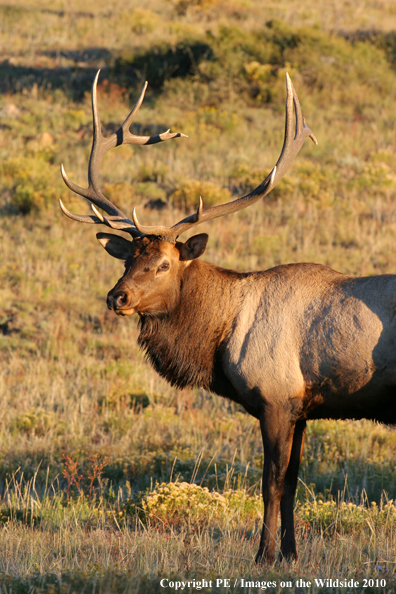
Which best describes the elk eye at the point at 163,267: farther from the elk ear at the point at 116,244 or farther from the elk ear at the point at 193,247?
the elk ear at the point at 116,244

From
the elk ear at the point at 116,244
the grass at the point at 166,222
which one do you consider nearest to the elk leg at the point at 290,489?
the grass at the point at 166,222

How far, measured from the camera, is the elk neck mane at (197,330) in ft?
17.3

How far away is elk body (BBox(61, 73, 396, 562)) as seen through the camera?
15.8 feet

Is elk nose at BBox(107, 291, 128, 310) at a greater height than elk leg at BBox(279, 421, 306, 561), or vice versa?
elk nose at BBox(107, 291, 128, 310)

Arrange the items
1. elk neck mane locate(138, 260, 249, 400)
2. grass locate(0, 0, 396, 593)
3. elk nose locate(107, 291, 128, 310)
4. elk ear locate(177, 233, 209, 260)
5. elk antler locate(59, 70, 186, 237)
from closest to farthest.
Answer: elk nose locate(107, 291, 128, 310) → grass locate(0, 0, 396, 593) → elk neck mane locate(138, 260, 249, 400) → elk ear locate(177, 233, 209, 260) → elk antler locate(59, 70, 186, 237)

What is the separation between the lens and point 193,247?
552 centimetres

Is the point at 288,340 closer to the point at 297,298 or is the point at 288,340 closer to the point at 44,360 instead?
the point at 297,298

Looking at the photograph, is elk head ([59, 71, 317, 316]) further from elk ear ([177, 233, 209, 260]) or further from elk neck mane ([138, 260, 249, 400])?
elk neck mane ([138, 260, 249, 400])

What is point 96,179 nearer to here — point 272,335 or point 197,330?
point 197,330

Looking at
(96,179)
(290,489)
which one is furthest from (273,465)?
(96,179)

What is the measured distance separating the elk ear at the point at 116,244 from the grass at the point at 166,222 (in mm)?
2060

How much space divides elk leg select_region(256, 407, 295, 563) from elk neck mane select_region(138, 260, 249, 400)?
462 mm

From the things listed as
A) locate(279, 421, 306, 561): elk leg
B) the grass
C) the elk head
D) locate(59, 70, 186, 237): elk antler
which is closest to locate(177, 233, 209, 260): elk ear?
the elk head

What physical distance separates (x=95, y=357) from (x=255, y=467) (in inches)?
154
